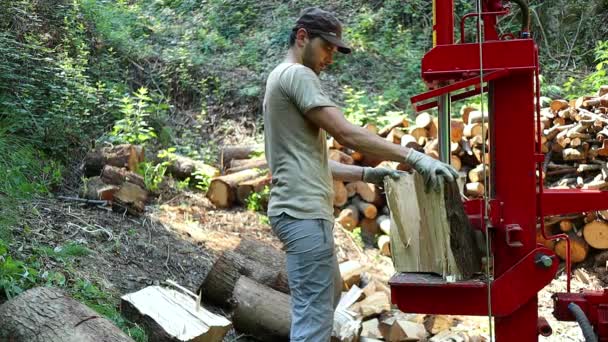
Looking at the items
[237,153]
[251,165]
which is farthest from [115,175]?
[237,153]

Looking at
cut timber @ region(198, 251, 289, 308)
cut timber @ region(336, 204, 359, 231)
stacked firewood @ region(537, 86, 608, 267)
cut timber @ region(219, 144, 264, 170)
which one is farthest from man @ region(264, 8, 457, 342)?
cut timber @ region(219, 144, 264, 170)

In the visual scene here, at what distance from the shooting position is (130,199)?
6.12 meters

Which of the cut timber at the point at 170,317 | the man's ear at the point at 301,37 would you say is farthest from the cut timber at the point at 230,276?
the man's ear at the point at 301,37

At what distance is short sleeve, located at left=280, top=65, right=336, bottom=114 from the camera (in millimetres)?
3047

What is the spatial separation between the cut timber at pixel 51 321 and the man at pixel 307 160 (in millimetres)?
1037

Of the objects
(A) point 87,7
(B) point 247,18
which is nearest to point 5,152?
(A) point 87,7

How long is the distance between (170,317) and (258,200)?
128 inches

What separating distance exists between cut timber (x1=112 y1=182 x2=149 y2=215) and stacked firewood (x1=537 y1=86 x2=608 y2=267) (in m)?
3.58

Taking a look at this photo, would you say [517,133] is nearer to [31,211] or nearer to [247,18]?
[31,211]

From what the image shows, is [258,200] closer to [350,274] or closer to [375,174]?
[350,274]

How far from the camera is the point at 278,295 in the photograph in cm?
479

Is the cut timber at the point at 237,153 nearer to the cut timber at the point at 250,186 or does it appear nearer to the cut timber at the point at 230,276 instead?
the cut timber at the point at 250,186

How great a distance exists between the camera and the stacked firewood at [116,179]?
611cm

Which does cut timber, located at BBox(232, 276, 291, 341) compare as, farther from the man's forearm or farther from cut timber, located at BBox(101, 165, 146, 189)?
cut timber, located at BBox(101, 165, 146, 189)
